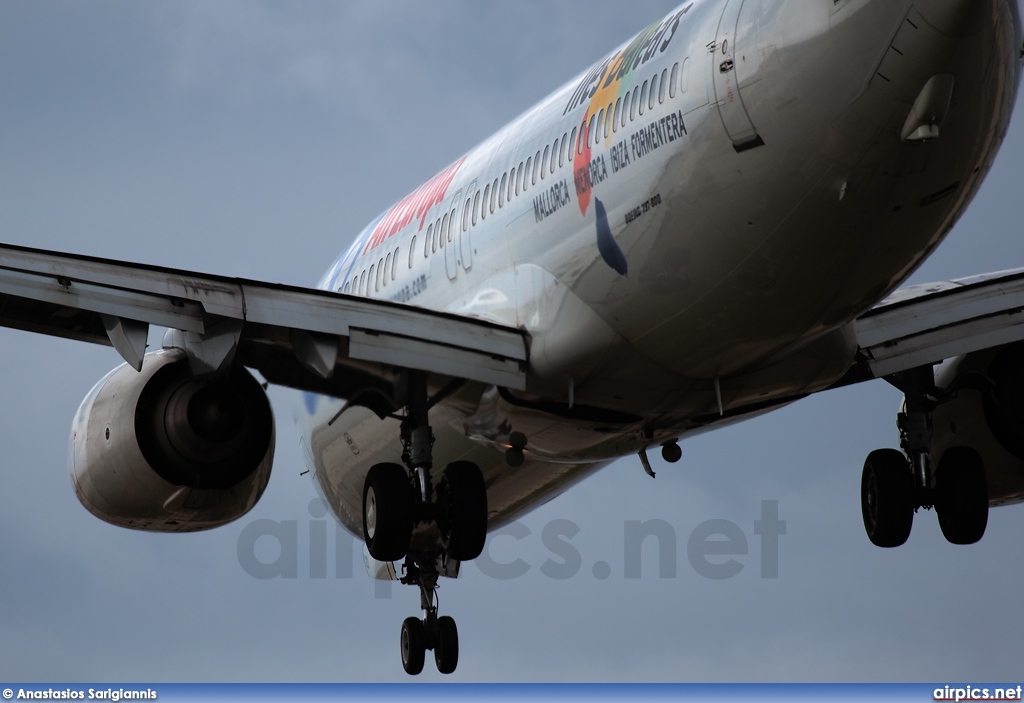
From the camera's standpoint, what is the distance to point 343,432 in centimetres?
2491

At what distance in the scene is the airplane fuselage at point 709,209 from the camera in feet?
51.6

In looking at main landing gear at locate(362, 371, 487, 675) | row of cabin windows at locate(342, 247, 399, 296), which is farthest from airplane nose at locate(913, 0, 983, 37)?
row of cabin windows at locate(342, 247, 399, 296)

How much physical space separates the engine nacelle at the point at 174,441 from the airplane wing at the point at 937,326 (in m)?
7.16

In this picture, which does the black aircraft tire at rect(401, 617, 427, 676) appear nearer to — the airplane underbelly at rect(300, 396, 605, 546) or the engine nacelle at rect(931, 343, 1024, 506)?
the airplane underbelly at rect(300, 396, 605, 546)

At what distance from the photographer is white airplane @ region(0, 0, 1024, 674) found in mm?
16078

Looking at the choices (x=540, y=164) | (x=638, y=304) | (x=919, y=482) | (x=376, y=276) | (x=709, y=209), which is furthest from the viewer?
(x=376, y=276)

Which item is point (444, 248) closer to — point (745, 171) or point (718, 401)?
point (718, 401)

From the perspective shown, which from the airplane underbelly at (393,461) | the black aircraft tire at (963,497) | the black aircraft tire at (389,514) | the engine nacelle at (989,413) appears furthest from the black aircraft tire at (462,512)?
the engine nacelle at (989,413)

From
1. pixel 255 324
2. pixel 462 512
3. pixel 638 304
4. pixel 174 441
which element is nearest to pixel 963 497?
pixel 638 304

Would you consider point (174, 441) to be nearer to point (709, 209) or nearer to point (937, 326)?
point (709, 209)

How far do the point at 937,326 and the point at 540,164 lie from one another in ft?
16.8

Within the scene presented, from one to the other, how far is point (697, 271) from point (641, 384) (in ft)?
7.22

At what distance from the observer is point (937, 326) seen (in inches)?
822

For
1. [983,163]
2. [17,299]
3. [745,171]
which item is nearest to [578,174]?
[745,171]
